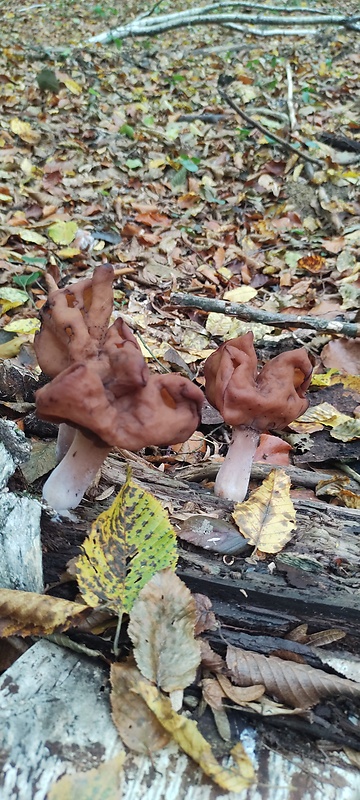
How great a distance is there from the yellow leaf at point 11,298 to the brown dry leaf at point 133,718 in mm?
2938

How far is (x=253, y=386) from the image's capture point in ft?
6.95

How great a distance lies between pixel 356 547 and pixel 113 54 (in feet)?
31.8

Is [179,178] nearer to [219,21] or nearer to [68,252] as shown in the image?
[68,252]

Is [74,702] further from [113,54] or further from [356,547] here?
[113,54]

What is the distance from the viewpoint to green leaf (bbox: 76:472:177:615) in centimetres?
163

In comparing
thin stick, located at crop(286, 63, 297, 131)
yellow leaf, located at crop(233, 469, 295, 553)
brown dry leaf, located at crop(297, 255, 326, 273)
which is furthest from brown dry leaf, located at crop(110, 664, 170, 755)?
thin stick, located at crop(286, 63, 297, 131)

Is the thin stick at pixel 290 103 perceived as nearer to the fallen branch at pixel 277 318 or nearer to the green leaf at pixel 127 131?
the green leaf at pixel 127 131

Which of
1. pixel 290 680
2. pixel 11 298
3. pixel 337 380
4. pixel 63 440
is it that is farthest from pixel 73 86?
pixel 290 680

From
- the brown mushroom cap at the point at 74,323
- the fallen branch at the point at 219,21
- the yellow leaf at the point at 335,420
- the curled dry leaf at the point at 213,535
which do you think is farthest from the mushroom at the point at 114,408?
the fallen branch at the point at 219,21

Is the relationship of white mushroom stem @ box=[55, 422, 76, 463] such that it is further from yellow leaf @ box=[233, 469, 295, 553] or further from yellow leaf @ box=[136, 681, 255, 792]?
yellow leaf @ box=[136, 681, 255, 792]

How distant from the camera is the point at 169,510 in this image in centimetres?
209

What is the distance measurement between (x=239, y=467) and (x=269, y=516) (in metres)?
0.26

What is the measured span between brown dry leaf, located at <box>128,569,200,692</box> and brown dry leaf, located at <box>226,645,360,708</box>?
0.54ft

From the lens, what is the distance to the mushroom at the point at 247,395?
208 cm
